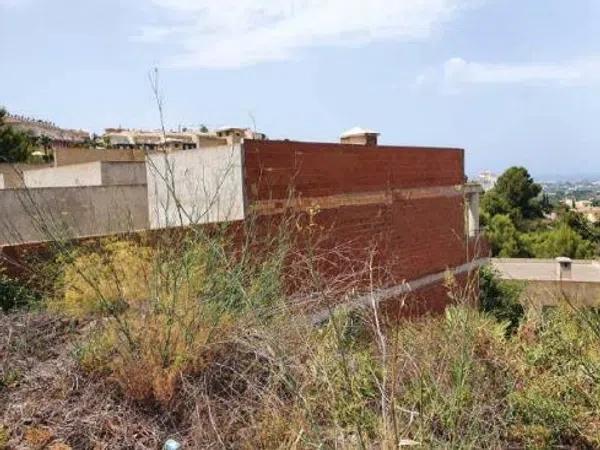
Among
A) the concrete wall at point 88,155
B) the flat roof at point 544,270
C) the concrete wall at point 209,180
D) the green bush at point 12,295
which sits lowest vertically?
the flat roof at point 544,270

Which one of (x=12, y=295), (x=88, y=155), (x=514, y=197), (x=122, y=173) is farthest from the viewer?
(x=514, y=197)

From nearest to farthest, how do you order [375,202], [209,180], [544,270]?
[209,180], [375,202], [544,270]

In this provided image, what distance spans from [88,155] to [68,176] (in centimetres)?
409

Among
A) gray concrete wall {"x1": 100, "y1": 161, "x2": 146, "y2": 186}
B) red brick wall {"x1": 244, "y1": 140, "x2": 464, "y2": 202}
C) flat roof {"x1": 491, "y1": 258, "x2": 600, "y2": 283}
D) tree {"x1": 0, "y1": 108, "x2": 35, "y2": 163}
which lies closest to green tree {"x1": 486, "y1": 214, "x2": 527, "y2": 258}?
flat roof {"x1": 491, "y1": 258, "x2": 600, "y2": 283}

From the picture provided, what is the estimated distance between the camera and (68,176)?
1410 centimetres

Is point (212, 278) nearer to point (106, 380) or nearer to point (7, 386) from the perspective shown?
point (106, 380)

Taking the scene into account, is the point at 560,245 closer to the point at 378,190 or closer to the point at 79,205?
the point at 378,190

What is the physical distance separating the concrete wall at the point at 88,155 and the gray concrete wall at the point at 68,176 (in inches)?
71.2

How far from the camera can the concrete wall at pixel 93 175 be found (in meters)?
13.3

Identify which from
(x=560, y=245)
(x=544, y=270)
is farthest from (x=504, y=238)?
(x=544, y=270)

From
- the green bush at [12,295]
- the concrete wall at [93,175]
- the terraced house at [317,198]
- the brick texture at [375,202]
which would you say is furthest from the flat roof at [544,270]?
the green bush at [12,295]

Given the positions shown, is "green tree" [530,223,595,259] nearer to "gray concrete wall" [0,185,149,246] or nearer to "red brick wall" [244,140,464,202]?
"red brick wall" [244,140,464,202]

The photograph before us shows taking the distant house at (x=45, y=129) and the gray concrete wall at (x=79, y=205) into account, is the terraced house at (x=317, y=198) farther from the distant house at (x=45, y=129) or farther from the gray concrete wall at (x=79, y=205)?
the distant house at (x=45, y=129)

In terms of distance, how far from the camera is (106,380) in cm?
346
